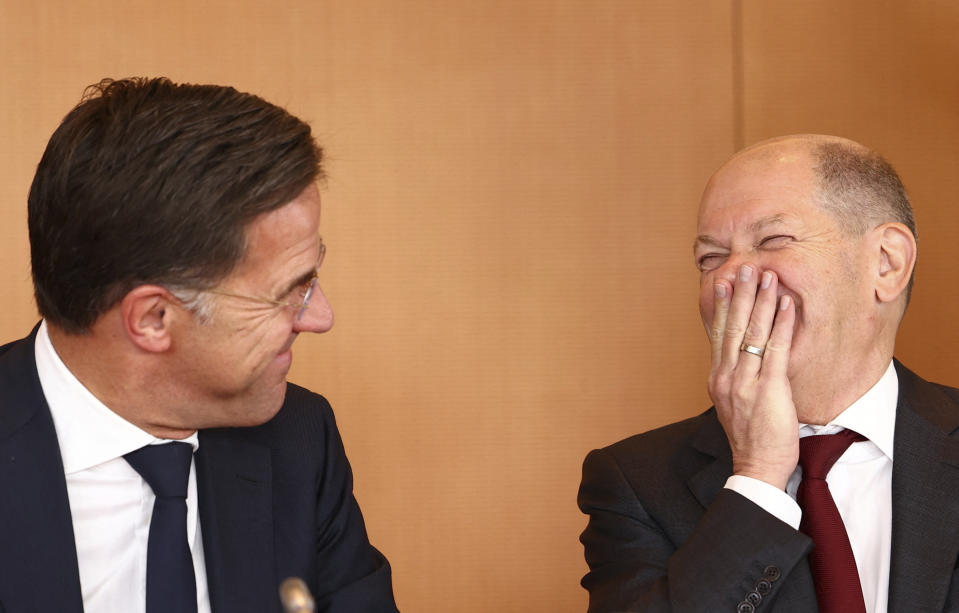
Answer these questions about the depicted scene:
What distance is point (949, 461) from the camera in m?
1.90

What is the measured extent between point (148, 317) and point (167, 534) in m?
0.34

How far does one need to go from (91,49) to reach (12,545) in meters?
1.98

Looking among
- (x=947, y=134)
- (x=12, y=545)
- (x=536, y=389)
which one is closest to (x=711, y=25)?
(x=947, y=134)

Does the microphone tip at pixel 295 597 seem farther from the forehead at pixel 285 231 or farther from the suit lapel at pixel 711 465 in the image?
the suit lapel at pixel 711 465

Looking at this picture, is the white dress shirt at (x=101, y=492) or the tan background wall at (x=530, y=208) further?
the tan background wall at (x=530, y=208)

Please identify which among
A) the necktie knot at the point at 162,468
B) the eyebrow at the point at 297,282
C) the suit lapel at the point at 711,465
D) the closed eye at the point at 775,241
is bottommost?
the suit lapel at the point at 711,465

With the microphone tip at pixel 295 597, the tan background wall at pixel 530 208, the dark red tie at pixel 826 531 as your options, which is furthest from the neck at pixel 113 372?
the tan background wall at pixel 530 208

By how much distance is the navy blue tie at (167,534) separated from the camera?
1.70 meters

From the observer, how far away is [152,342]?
5.61 ft

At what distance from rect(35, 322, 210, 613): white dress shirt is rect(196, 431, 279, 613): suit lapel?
0.11 meters

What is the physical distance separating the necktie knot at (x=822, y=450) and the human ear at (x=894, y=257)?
10.0 inches

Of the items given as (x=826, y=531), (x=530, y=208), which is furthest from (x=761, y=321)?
(x=530, y=208)

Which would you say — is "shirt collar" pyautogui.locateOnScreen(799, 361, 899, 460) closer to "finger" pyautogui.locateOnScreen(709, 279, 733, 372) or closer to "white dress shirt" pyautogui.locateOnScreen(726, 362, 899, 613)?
"white dress shirt" pyautogui.locateOnScreen(726, 362, 899, 613)

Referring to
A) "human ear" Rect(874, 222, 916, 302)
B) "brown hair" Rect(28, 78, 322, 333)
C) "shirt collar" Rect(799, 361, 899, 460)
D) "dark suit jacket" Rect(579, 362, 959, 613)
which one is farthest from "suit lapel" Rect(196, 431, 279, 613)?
"human ear" Rect(874, 222, 916, 302)
